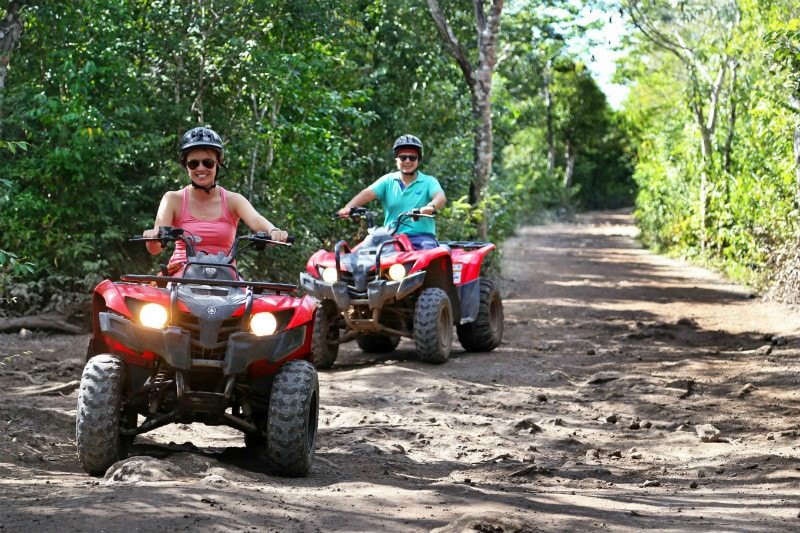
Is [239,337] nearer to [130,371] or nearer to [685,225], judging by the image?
[130,371]

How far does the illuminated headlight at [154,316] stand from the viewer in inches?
246

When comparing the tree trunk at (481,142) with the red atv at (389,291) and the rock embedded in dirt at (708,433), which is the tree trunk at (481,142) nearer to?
the red atv at (389,291)

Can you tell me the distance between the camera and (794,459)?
284 inches

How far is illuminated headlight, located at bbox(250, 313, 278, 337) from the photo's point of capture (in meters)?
6.27

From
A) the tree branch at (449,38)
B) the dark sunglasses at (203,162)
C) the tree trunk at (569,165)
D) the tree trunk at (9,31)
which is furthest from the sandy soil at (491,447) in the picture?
the tree trunk at (569,165)

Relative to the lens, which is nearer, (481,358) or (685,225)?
(481,358)

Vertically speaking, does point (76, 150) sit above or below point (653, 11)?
below

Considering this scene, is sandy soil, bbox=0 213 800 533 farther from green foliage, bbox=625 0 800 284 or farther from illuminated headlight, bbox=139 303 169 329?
green foliage, bbox=625 0 800 284

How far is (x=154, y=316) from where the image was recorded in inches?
246

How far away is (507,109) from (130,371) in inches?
782

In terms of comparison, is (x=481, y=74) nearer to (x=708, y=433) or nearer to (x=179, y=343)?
(x=708, y=433)

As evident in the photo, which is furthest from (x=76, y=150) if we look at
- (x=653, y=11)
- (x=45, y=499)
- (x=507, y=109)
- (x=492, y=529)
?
(x=653, y=11)

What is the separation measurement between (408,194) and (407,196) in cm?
2

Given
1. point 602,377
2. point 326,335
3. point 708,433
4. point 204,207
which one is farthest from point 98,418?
point 602,377
